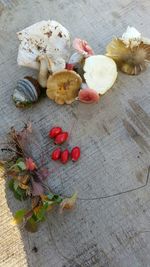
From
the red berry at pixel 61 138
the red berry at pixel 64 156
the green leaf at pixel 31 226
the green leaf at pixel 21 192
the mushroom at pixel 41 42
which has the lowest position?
the green leaf at pixel 31 226

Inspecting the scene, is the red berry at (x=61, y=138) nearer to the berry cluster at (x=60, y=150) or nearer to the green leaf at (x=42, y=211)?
the berry cluster at (x=60, y=150)

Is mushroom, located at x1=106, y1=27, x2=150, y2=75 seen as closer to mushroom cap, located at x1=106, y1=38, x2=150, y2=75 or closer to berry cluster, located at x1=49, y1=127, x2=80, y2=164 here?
mushroom cap, located at x1=106, y1=38, x2=150, y2=75

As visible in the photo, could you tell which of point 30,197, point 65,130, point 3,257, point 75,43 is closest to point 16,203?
point 30,197

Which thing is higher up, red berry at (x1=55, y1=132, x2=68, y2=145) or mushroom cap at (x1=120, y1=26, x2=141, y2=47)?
mushroom cap at (x1=120, y1=26, x2=141, y2=47)

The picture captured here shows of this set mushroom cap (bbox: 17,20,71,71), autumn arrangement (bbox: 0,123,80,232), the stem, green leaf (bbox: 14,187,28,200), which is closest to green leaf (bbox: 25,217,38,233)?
autumn arrangement (bbox: 0,123,80,232)

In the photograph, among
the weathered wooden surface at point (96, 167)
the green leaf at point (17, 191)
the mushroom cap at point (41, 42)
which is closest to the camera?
the weathered wooden surface at point (96, 167)

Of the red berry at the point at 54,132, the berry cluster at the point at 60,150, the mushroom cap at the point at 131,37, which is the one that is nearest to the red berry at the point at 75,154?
the berry cluster at the point at 60,150
